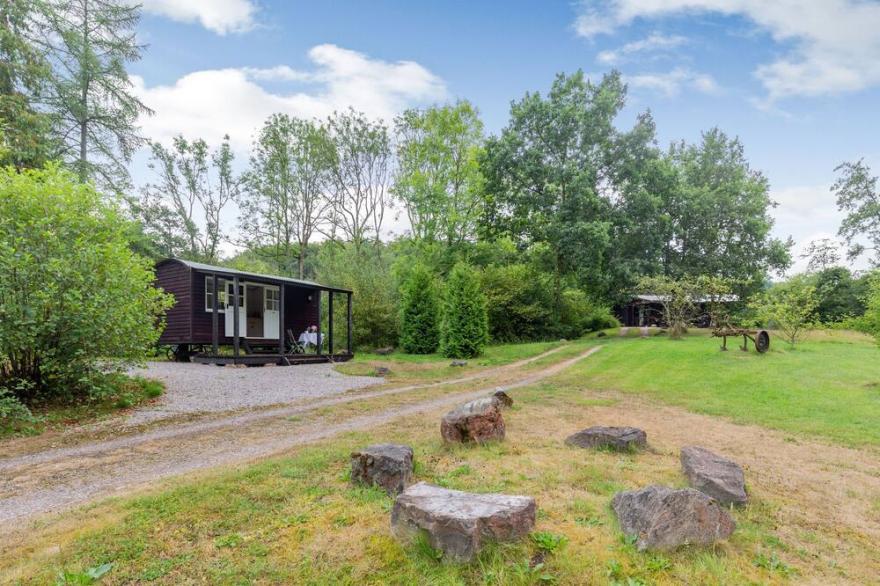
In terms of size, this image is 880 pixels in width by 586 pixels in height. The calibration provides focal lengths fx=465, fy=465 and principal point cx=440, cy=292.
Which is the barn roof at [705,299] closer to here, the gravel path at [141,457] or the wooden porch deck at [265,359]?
Answer: the wooden porch deck at [265,359]

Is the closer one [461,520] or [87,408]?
[461,520]

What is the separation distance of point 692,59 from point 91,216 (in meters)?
14.7

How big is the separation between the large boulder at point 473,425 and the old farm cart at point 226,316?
10978 mm

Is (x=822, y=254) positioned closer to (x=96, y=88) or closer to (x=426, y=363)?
(x=426, y=363)

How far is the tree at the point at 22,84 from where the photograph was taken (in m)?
14.2

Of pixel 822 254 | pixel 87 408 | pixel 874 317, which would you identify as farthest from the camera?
pixel 822 254

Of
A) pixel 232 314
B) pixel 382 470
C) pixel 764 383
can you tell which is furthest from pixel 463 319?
pixel 382 470

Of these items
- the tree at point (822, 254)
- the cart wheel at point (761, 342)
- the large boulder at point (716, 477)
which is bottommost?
the large boulder at point (716, 477)

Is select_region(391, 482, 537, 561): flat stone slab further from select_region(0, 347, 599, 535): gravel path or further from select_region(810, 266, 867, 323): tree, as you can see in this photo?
select_region(810, 266, 867, 323): tree

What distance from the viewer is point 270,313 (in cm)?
1958

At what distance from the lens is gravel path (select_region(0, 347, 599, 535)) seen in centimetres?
443

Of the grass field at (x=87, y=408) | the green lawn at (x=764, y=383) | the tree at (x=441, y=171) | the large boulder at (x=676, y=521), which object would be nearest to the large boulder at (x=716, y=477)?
the large boulder at (x=676, y=521)

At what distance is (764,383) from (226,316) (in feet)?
56.1

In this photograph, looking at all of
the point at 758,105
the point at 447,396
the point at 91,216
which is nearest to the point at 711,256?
the point at 758,105
